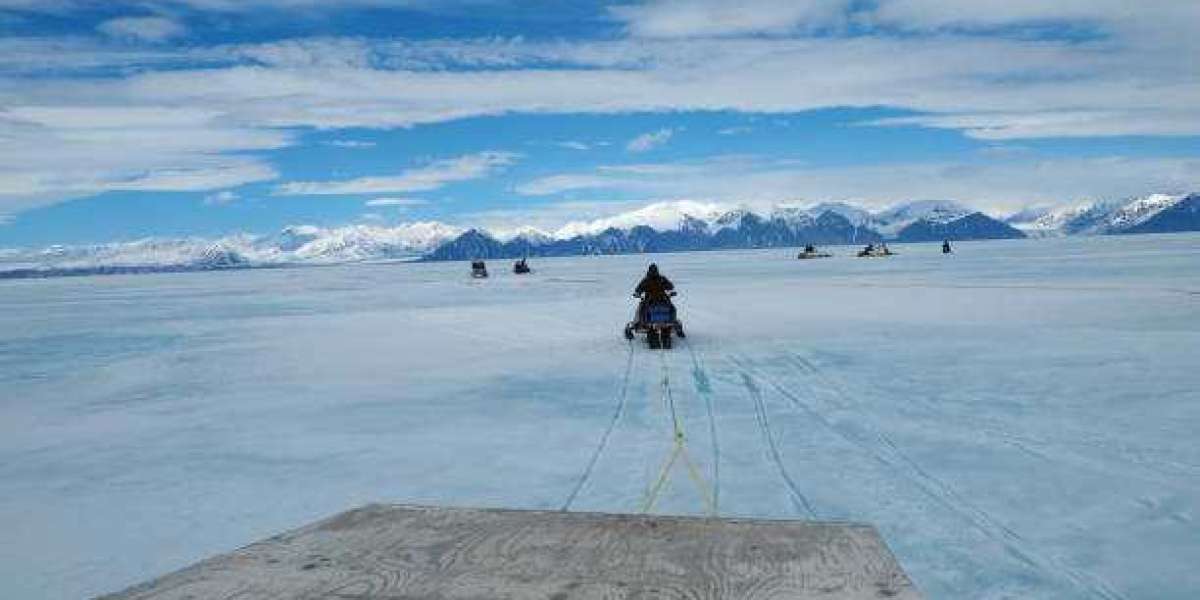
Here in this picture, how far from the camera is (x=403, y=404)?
13156 millimetres

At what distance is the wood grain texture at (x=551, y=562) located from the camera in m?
3.01

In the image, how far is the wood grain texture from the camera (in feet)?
9.86

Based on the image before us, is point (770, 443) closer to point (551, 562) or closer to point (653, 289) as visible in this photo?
point (551, 562)

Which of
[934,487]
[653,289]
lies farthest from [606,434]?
[653,289]

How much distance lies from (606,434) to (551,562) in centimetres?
725

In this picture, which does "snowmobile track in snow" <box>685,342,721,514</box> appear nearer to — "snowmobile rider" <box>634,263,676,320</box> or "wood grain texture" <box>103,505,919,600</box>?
"snowmobile rider" <box>634,263,676,320</box>

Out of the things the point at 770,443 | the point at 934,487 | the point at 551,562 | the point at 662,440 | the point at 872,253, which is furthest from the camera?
the point at 872,253

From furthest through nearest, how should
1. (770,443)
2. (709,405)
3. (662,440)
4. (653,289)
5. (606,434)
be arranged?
(653,289), (709,405), (606,434), (662,440), (770,443)

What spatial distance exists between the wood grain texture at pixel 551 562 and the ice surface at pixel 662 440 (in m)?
2.74

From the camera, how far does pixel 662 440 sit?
395 inches

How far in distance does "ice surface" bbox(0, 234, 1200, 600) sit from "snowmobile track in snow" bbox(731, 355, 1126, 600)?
0.03m

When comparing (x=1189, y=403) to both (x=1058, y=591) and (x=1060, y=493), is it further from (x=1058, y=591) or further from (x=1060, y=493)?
(x=1058, y=591)

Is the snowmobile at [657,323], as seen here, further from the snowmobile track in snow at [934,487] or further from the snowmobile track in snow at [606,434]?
the snowmobile track in snow at [934,487]

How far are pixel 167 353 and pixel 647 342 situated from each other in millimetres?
11164
